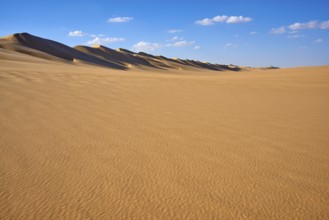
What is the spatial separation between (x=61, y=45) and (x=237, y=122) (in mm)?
53629

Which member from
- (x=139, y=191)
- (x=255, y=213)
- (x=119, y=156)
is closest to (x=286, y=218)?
(x=255, y=213)

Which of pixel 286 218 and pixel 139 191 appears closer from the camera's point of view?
pixel 286 218

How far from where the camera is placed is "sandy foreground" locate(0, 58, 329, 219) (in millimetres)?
2029

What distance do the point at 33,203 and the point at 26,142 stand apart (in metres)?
1.48

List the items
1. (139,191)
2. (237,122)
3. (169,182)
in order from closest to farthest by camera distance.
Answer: (139,191) < (169,182) < (237,122)

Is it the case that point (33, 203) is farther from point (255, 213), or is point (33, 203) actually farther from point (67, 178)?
point (255, 213)

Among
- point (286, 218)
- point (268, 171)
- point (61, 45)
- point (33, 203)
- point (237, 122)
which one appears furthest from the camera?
point (61, 45)

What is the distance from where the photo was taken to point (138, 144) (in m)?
3.42

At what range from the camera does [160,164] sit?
2.82m

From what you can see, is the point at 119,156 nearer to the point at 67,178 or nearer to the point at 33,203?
the point at 67,178

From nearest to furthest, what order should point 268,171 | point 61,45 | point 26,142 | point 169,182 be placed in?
1. point 169,182
2. point 268,171
3. point 26,142
4. point 61,45

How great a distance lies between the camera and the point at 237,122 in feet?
15.3

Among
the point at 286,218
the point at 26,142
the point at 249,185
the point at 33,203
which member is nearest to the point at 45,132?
the point at 26,142

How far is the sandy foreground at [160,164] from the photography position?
6.66ft
